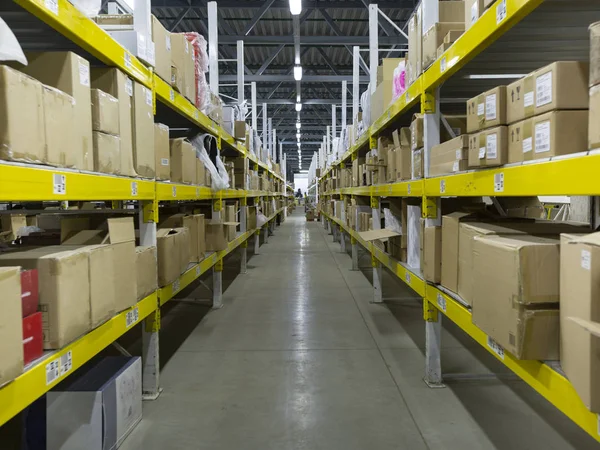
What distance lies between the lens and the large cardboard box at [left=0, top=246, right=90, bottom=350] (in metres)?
1.50

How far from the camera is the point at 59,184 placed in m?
1.49

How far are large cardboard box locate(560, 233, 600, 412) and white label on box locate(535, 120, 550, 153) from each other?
0.32m

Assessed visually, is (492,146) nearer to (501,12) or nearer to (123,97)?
(501,12)

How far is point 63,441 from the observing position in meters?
1.87

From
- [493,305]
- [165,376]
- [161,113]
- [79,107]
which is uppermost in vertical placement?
[161,113]

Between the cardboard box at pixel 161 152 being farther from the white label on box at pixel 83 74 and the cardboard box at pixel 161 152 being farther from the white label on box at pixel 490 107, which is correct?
the white label on box at pixel 490 107

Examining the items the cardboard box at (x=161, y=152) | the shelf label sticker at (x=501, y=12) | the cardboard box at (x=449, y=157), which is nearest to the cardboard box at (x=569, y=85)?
the shelf label sticker at (x=501, y=12)

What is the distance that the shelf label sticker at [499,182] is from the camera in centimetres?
163

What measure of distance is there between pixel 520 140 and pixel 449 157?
26.9 inches

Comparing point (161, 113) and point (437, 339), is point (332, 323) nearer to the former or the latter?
point (437, 339)

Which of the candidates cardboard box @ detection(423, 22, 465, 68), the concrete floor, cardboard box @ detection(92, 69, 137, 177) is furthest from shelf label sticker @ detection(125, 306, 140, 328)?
cardboard box @ detection(423, 22, 465, 68)

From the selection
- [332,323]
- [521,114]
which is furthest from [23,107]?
[332,323]

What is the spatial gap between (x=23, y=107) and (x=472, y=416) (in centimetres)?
242

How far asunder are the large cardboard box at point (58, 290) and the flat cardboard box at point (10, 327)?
23 centimetres
